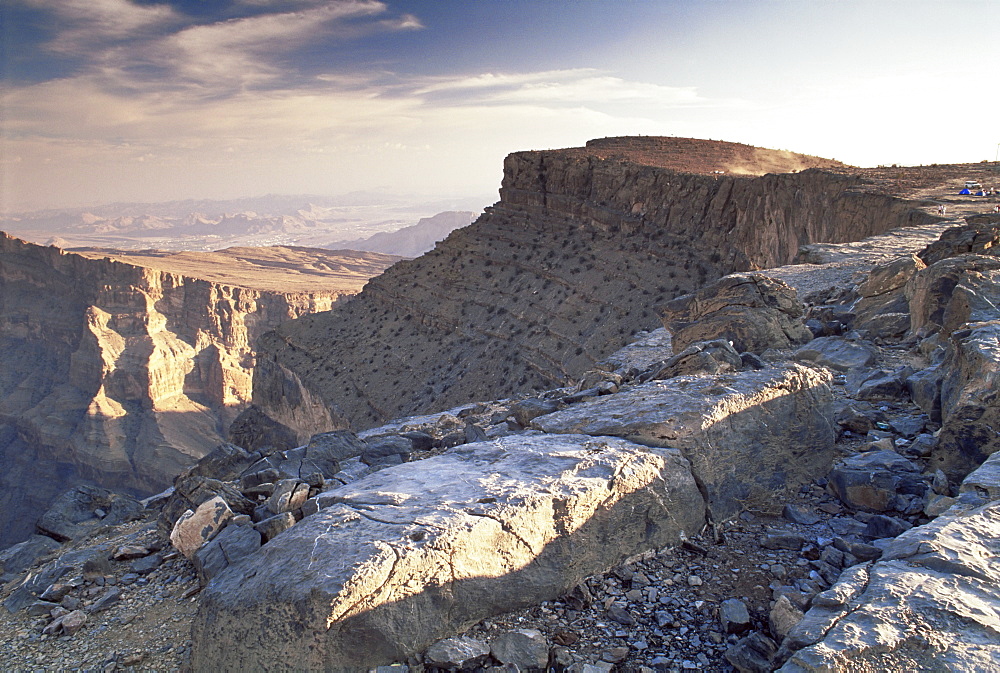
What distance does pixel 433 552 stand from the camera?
11.9 ft

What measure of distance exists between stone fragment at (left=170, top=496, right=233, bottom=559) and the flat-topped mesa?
1753cm

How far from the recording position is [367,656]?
3.34 metres

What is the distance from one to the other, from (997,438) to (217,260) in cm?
12336

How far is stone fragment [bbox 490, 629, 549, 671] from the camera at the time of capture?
340 centimetres

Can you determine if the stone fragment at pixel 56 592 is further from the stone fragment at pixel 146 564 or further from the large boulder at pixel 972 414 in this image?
the large boulder at pixel 972 414

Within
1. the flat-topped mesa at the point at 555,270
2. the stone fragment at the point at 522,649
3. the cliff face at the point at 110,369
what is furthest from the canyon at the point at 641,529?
the cliff face at the point at 110,369

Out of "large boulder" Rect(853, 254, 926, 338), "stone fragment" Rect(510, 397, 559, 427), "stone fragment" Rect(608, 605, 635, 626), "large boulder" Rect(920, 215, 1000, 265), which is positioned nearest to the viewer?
"stone fragment" Rect(608, 605, 635, 626)

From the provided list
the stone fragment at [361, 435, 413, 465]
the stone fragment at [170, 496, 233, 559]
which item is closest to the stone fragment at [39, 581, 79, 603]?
the stone fragment at [170, 496, 233, 559]

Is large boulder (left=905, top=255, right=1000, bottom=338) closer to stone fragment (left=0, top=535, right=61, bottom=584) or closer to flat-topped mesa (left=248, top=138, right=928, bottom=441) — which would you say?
stone fragment (left=0, top=535, right=61, bottom=584)

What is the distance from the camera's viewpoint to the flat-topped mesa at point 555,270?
22578 millimetres

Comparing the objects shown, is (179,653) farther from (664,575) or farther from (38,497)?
(38,497)

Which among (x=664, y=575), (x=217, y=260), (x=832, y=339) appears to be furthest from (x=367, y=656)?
(x=217, y=260)

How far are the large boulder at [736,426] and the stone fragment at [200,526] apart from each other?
9.57 feet

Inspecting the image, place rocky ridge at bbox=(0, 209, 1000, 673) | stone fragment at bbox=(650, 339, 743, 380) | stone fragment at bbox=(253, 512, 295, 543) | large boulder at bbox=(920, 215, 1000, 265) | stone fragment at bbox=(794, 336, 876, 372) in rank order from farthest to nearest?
1. large boulder at bbox=(920, 215, 1000, 265)
2. stone fragment at bbox=(794, 336, 876, 372)
3. stone fragment at bbox=(650, 339, 743, 380)
4. stone fragment at bbox=(253, 512, 295, 543)
5. rocky ridge at bbox=(0, 209, 1000, 673)
